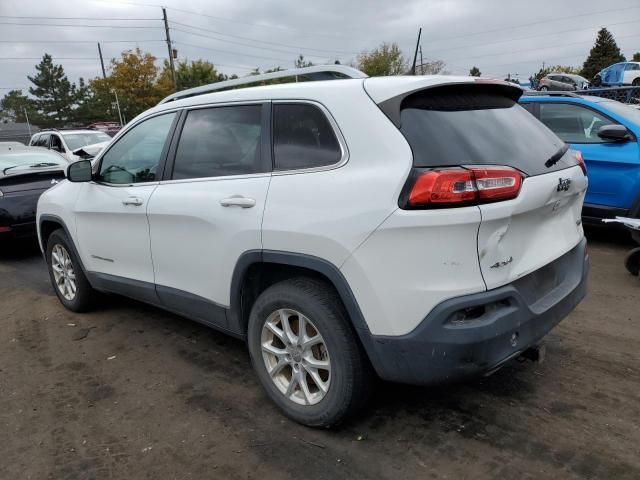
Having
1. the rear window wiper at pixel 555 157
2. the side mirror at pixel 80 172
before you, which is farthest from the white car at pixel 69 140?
the rear window wiper at pixel 555 157

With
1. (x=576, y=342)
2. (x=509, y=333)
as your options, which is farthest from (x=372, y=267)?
(x=576, y=342)

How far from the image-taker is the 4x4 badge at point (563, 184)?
262cm

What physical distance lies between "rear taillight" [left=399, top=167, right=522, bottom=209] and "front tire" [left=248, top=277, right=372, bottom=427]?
2.25 ft

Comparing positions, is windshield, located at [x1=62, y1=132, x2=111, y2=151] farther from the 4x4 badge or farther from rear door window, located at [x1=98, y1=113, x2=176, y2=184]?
the 4x4 badge

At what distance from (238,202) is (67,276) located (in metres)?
2.77

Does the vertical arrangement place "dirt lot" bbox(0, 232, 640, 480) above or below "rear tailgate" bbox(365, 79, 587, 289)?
below

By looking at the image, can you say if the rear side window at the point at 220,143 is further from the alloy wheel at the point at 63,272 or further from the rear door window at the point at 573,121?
the rear door window at the point at 573,121

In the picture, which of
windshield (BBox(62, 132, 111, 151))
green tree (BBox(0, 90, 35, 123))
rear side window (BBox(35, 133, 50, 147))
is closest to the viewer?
windshield (BBox(62, 132, 111, 151))

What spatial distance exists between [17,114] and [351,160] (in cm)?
10120

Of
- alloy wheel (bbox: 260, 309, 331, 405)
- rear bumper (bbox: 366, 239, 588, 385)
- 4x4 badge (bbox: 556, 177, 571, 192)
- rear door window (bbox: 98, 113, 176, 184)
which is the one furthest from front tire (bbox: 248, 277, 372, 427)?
rear door window (bbox: 98, 113, 176, 184)

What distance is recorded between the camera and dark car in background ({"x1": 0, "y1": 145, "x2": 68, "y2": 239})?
6812mm

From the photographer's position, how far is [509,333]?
2299 millimetres

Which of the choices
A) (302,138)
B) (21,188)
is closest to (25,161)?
(21,188)

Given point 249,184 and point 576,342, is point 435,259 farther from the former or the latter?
point 576,342
